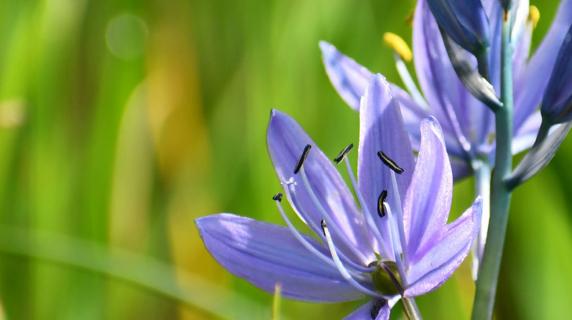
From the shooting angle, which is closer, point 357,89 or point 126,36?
point 357,89

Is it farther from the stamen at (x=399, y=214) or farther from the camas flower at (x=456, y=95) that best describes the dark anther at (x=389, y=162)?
the camas flower at (x=456, y=95)

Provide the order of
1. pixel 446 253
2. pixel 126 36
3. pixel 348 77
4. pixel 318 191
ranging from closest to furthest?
pixel 446 253 < pixel 318 191 < pixel 348 77 < pixel 126 36

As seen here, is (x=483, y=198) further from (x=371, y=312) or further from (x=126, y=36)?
(x=126, y=36)

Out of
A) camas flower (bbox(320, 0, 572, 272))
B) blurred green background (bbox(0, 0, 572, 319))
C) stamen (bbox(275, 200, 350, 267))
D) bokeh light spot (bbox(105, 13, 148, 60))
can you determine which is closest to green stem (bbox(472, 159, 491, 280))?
camas flower (bbox(320, 0, 572, 272))

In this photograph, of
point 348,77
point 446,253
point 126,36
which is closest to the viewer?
point 446,253

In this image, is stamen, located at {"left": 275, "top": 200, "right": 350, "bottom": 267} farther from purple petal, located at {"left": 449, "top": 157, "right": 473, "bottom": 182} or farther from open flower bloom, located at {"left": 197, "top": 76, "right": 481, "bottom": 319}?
purple petal, located at {"left": 449, "top": 157, "right": 473, "bottom": 182}

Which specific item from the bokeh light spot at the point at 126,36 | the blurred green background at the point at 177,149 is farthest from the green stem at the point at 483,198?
the bokeh light spot at the point at 126,36

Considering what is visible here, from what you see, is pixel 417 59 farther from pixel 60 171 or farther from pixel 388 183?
pixel 60 171

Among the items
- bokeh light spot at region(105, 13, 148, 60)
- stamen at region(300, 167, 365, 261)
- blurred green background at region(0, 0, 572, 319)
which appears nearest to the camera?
stamen at region(300, 167, 365, 261)

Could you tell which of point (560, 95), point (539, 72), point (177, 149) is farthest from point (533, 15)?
point (177, 149)
